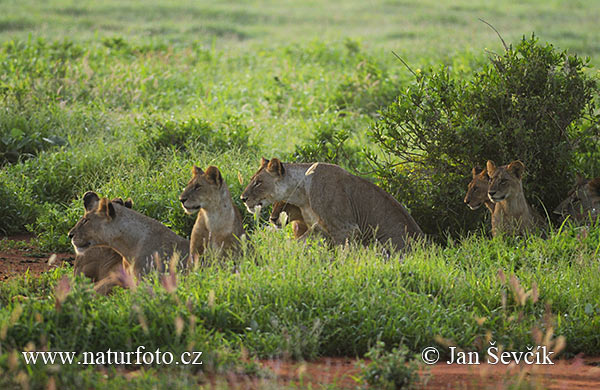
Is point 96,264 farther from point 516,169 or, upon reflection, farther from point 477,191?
point 516,169

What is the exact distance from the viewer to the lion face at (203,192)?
7.73m

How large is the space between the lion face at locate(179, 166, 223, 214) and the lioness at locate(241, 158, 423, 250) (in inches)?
26.0

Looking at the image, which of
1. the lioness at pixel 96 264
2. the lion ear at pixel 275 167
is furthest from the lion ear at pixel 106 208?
the lion ear at pixel 275 167

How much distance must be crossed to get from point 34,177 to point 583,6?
2608 centimetres

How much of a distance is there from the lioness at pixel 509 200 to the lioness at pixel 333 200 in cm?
83

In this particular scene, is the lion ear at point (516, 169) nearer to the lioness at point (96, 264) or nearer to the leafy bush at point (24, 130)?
the lioness at point (96, 264)

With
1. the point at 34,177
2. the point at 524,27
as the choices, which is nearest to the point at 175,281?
the point at 34,177

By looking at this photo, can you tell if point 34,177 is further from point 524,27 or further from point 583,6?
point 583,6

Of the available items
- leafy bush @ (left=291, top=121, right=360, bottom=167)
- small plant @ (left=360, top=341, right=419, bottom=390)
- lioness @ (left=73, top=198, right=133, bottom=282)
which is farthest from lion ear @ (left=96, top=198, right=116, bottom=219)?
leafy bush @ (left=291, top=121, right=360, bottom=167)

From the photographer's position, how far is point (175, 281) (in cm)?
627

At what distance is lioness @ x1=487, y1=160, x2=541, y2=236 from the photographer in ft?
28.4

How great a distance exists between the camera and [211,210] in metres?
7.80

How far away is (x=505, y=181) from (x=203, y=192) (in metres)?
2.90

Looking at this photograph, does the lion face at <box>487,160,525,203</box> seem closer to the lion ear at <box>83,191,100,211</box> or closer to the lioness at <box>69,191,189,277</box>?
the lioness at <box>69,191,189,277</box>
